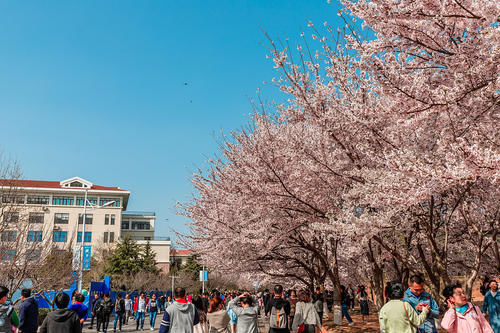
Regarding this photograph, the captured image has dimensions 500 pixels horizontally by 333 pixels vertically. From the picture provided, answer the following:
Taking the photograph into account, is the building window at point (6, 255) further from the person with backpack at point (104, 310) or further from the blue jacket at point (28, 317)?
the blue jacket at point (28, 317)

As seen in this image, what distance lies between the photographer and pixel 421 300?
19.1ft

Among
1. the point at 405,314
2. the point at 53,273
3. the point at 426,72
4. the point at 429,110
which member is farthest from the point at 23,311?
the point at 53,273

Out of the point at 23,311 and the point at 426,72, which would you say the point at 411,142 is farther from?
the point at 23,311

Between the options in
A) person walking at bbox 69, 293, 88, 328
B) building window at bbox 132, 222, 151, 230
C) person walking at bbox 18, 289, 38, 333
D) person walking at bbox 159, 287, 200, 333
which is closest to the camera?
person walking at bbox 159, 287, 200, 333

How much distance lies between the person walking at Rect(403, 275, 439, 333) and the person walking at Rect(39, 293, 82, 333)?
178 inches

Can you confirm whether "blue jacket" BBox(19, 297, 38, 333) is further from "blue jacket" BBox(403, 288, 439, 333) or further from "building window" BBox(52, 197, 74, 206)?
"building window" BBox(52, 197, 74, 206)

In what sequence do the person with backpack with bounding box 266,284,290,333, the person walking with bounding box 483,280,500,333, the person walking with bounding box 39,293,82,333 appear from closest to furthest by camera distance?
the person walking with bounding box 39,293,82,333
the person walking with bounding box 483,280,500,333
the person with backpack with bounding box 266,284,290,333

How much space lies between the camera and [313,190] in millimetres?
12883

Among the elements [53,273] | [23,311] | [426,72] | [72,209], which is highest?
[72,209]

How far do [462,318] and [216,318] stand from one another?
13.4 feet

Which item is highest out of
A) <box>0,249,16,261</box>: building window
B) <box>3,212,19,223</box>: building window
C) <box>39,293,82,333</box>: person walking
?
<box>3,212,19,223</box>: building window

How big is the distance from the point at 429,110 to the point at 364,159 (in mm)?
4470

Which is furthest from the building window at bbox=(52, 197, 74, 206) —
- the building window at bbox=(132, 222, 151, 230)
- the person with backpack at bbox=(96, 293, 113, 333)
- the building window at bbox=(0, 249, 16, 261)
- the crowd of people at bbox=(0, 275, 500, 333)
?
the crowd of people at bbox=(0, 275, 500, 333)

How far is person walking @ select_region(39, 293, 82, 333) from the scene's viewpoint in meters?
5.98
